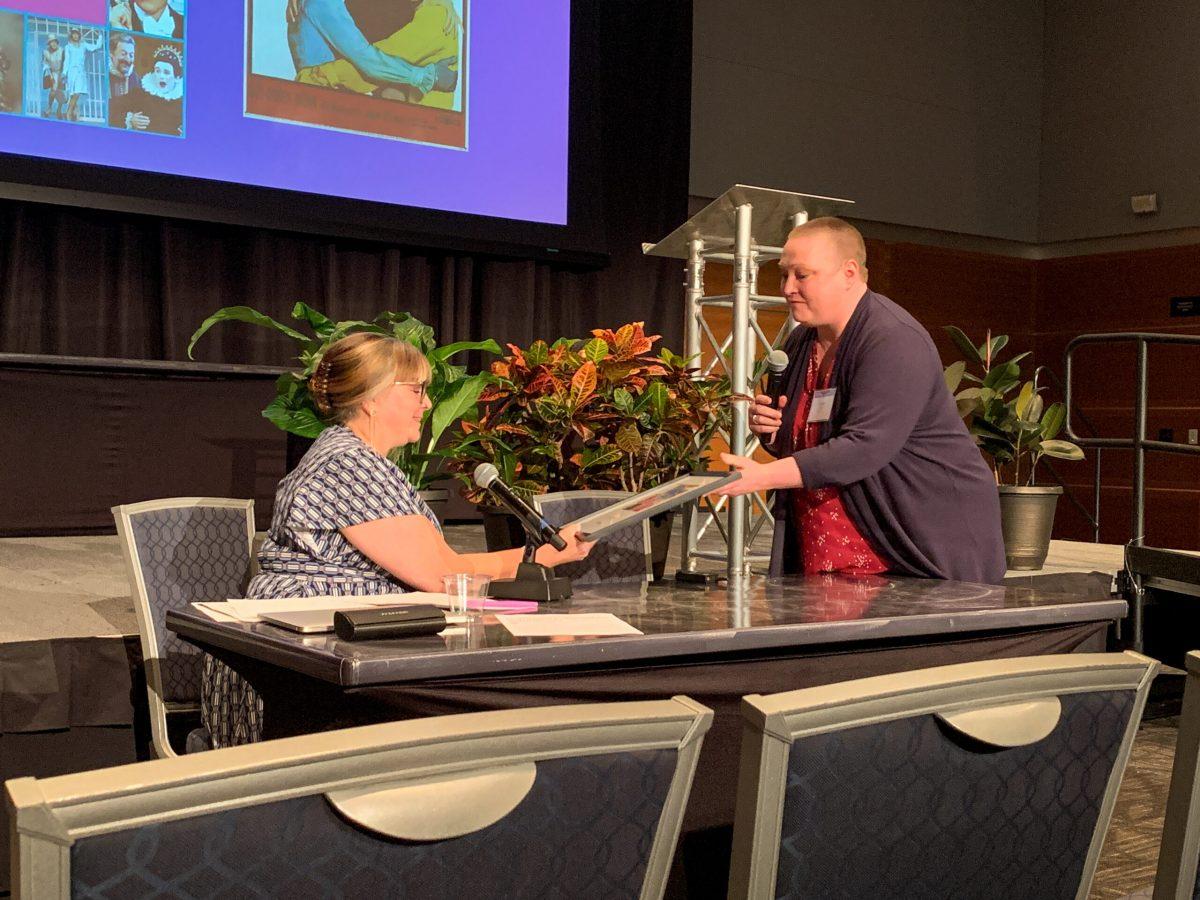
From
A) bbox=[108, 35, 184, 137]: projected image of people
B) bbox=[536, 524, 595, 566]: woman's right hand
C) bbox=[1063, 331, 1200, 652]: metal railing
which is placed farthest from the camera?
bbox=[108, 35, 184, 137]: projected image of people

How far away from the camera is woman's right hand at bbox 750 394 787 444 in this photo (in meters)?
2.58

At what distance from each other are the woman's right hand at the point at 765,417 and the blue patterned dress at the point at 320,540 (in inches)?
31.8

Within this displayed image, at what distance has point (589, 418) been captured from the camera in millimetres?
3377

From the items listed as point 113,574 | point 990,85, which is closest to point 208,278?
point 113,574

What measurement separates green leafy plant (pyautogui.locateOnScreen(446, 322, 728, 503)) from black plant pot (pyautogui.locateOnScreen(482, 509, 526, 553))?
9cm

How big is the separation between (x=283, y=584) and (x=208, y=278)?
11.7ft

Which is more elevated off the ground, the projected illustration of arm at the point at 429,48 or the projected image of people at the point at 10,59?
the projected illustration of arm at the point at 429,48

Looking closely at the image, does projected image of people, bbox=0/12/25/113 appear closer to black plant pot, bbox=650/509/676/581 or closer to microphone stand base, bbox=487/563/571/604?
black plant pot, bbox=650/509/676/581

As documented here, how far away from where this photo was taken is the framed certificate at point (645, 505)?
1.82 meters

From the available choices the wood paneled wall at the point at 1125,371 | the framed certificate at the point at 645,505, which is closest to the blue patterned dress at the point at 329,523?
the framed certificate at the point at 645,505

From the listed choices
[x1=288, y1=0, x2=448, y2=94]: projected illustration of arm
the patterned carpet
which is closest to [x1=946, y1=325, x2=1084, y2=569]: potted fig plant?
the patterned carpet

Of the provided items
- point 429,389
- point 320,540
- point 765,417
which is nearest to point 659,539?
point 429,389

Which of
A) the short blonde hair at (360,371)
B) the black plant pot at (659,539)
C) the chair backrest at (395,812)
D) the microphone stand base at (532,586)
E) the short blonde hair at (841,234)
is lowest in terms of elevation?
the black plant pot at (659,539)

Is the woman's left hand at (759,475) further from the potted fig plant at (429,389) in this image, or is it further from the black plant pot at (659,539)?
the potted fig plant at (429,389)
